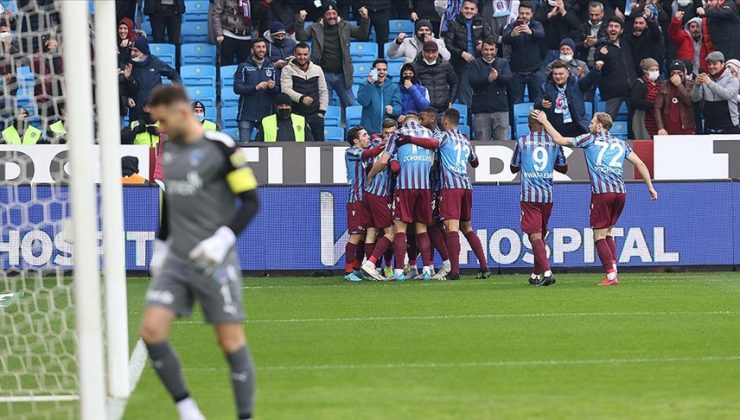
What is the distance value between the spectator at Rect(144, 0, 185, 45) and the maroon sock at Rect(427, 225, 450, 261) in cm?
664

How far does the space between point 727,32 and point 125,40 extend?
31.3 ft

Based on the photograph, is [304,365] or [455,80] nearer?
[304,365]

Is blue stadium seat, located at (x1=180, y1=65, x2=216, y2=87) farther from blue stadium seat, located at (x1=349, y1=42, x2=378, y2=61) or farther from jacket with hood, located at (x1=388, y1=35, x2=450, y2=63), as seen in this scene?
jacket with hood, located at (x1=388, y1=35, x2=450, y2=63)

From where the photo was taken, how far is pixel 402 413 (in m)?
8.00

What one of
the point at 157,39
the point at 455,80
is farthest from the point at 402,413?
the point at 157,39

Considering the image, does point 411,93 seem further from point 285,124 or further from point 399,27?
point 399,27

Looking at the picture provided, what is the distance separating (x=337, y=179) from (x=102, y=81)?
11199mm

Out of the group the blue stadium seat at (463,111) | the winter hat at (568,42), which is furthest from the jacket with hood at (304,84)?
the winter hat at (568,42)

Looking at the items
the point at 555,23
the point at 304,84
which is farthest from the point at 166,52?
the point at 555,23

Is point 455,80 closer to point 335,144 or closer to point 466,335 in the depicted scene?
point 335,144

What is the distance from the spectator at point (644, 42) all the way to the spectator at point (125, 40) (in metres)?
7.80

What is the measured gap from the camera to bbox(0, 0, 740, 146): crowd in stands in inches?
828

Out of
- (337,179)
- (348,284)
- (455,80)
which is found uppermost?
(455,80)

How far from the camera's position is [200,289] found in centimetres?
712
